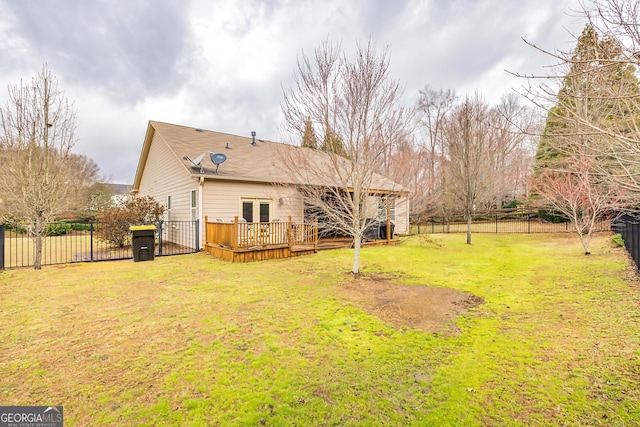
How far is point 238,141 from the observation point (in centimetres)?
1586

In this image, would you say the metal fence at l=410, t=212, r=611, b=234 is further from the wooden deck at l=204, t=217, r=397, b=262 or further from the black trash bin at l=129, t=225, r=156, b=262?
the black trash bin at l=129, t=225, r=156, b=262

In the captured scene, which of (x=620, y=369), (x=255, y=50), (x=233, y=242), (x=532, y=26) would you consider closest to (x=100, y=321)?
(x=233, y=242)

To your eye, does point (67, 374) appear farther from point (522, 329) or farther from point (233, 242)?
point (233, 242)

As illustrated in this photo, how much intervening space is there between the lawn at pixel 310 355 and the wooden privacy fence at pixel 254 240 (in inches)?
110

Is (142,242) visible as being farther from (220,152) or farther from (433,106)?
(433,106)

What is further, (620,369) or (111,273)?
(111,273)

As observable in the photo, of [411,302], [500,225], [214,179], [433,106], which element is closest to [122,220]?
[214,179]

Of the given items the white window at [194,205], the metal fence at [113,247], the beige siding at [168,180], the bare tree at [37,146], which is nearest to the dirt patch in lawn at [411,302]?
the white window at [194,205]

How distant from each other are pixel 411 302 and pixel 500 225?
21.5 meters

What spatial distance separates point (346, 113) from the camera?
6492 millimetres

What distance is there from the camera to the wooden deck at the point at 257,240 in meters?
9.19

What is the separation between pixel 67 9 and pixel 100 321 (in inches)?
461

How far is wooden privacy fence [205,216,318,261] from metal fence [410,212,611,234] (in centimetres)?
1055

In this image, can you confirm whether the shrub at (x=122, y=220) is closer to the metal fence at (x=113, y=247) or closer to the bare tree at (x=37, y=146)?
the metal fence at (x=113, y=247)
